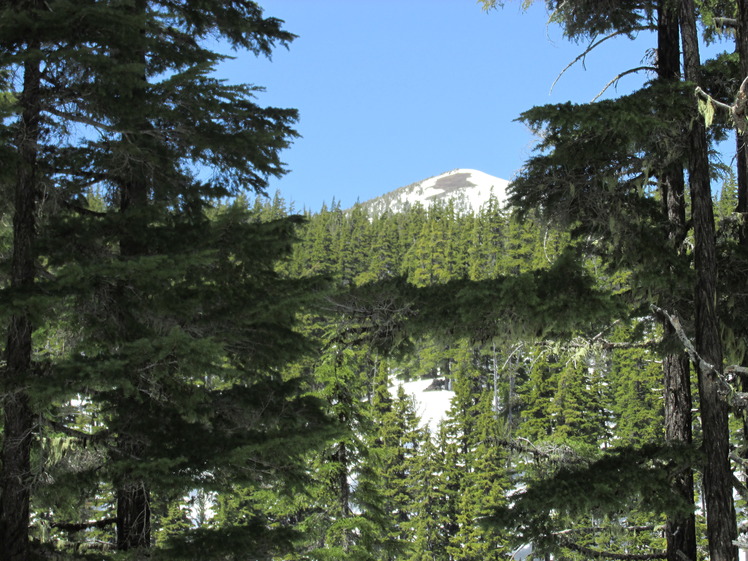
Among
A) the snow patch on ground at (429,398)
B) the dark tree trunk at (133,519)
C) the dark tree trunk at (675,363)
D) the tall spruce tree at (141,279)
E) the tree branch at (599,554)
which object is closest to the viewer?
the tall spruce tree at (141,279)

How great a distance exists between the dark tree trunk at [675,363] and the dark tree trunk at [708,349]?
0.71 m

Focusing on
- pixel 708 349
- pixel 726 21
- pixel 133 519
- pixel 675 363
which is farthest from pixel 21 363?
pixel 726 21

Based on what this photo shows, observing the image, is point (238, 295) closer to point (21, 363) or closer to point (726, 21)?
point (21, 363)

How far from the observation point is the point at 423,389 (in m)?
67.4

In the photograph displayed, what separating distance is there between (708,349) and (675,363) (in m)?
2.00

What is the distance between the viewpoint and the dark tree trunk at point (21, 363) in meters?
6.67

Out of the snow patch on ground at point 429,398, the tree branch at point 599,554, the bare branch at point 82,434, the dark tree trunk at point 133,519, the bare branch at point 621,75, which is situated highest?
the bare branch at point 621,75

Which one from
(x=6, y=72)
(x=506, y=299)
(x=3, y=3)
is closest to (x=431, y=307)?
(x=506, y=299)

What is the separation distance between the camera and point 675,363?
9.37 metres

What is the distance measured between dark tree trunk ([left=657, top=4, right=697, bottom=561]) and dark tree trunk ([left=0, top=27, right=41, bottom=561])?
7836mm

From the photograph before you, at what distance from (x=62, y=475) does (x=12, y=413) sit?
881mm

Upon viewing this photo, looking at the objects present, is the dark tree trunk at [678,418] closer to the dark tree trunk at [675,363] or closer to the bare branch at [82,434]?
the dark tree trunk at [675,363]

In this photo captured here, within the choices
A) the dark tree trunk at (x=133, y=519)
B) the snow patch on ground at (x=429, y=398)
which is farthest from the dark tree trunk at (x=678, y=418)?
the snow patch on ground at (x=429, y=398)

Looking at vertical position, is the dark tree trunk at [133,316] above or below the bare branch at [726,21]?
below
